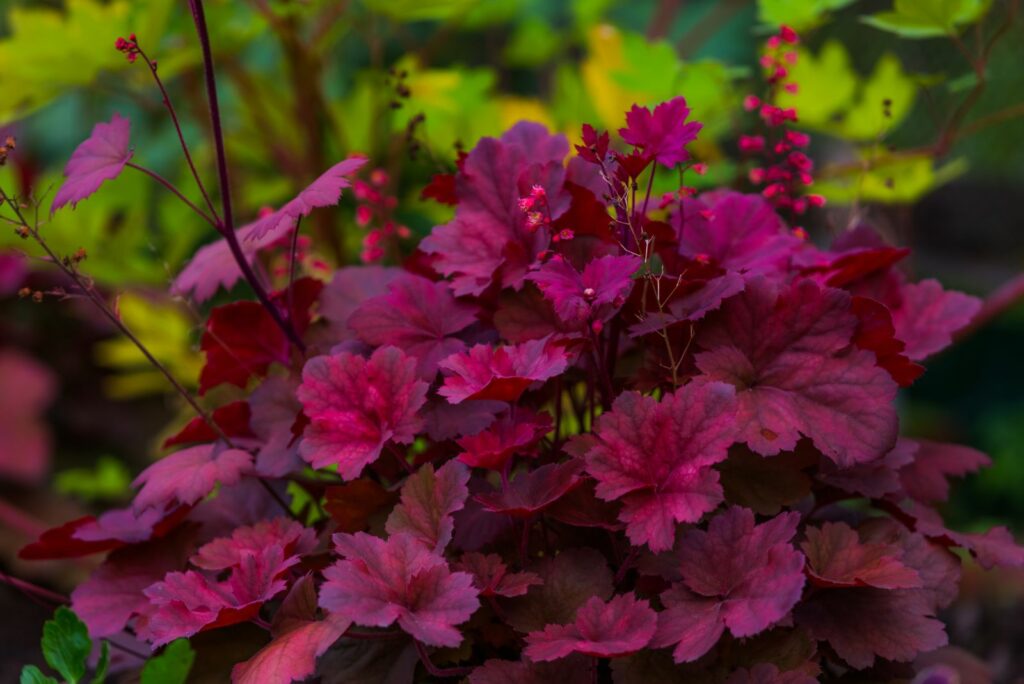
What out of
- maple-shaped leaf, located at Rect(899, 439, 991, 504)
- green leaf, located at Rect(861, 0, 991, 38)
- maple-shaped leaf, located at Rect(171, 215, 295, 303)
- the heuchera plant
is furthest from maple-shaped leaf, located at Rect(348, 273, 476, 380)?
green leaf, located at Rect(861, 0, 991, 38)

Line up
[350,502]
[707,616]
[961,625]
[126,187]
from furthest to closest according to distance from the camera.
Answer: [126,187] < [961,625] < [350,502] < [707,616]

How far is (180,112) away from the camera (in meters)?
2.04

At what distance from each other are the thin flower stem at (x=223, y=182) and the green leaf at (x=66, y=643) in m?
0.27

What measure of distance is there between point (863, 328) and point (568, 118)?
122cm

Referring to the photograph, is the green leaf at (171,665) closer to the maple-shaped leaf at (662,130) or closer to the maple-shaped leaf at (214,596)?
the maple-shaped leaf at (214,596)

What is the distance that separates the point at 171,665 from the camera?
0.74m

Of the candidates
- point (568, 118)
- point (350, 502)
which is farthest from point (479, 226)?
point (568, 118)

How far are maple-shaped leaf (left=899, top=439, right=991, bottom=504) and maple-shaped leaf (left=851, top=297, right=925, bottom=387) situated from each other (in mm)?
168

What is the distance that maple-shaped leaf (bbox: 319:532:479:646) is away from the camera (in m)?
0.63

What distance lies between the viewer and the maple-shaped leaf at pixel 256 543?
0.79m

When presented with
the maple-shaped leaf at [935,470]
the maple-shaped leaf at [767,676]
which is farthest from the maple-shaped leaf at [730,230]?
the maple-shaped leaf at [767,676]

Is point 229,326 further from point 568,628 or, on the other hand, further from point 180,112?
point 180,112

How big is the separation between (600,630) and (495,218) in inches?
13.2

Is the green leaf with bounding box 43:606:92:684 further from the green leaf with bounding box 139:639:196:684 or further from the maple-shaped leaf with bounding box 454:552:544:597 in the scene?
the maple-shaped leaf with bounding box 454:552:544:597
